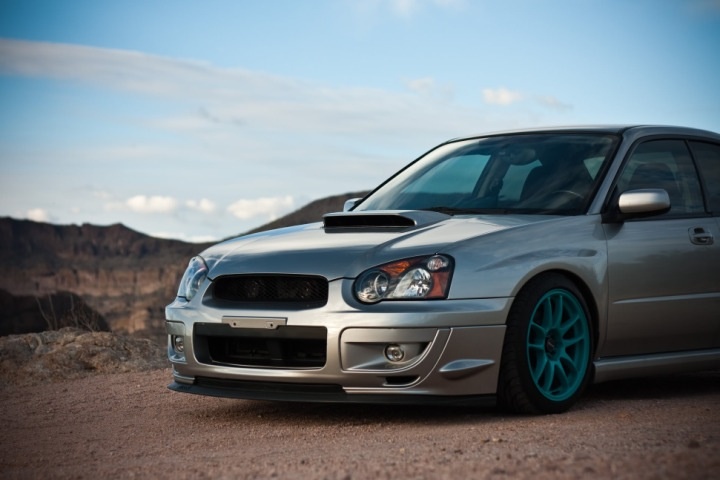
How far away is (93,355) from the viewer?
9508mm

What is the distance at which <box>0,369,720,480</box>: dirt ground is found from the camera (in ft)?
14.1

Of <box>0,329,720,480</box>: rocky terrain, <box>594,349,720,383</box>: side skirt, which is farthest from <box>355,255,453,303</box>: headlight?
<box>594,349,720,383</box>: side skirt

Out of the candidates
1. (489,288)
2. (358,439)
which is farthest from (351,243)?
(358,439)

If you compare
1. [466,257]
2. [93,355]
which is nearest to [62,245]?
[93,355]

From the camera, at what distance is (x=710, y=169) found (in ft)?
24.0

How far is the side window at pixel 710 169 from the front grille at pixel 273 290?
9.62 feet

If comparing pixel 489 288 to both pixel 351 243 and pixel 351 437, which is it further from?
pixel 351 437

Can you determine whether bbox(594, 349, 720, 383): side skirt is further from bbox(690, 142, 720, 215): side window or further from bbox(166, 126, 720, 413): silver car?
bbox(690, 142, 720, 215): side window

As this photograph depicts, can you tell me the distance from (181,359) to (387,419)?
125 cm

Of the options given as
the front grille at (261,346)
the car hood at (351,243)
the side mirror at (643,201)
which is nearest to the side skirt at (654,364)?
the side mirror at (643,201)

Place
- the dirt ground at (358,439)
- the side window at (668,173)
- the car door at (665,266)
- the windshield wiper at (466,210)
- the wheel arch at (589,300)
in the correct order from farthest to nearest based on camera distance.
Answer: the side window at (668,173) → the windshield wiper at (466,210) → the car door at (665,266) → the wheel arch at (589,300) → the dirt ground at (358,439)

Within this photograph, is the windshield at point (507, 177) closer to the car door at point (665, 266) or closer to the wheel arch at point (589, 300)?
the car door at point (665, 266)

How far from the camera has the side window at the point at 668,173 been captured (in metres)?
6.78

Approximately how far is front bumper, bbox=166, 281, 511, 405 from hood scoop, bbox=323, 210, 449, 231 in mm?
747
